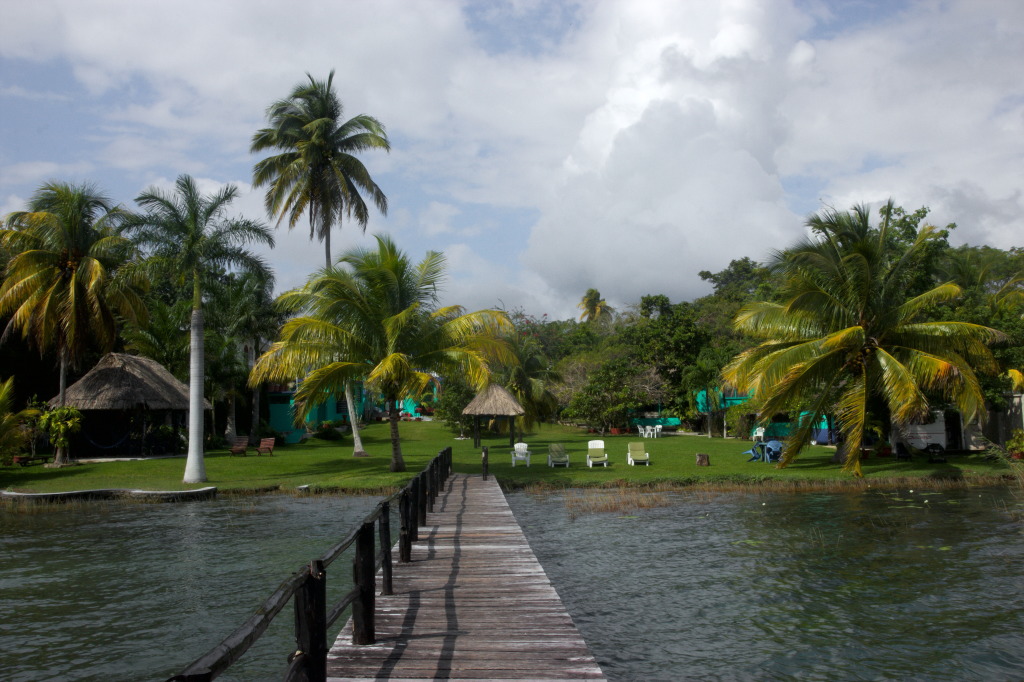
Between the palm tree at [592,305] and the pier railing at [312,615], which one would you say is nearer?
the pier railing at [312,615]

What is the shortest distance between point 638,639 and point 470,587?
6.62ft

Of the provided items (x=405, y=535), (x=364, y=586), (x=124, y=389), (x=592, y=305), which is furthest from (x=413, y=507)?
(x=592, y=305)

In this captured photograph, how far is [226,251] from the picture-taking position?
22.5 meters

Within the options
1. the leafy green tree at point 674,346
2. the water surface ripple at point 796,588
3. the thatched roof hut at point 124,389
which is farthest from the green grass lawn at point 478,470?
the leafy green tree at point 674,346

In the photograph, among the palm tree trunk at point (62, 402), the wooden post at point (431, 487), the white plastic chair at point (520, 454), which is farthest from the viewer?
the palm tree trunk at point (62, 402)

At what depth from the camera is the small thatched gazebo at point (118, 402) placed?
89.6 ft

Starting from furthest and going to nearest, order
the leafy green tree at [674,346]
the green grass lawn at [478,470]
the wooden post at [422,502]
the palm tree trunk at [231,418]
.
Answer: the leafy green tree at [674,346] → the palm tree trunk at [231,418] → the green grass lawn at [478,470] → the wooden post at [422,502]

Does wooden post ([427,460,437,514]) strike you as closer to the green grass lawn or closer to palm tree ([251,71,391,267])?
the green grass lawn

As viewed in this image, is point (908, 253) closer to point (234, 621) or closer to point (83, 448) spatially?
point (234, 621)

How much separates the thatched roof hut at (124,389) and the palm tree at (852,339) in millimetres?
19323

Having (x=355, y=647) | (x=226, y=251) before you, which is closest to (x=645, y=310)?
(x=226, y=251)

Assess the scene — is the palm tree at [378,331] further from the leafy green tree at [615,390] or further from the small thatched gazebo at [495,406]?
the leafy green tree at [615,390]

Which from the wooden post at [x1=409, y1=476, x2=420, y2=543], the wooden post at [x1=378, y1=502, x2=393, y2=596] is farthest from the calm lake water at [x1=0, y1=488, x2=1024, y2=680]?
the wooden post at [x1=409, y1=476, x2=420, y2=543]

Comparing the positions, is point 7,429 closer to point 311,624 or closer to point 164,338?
point 164,338
